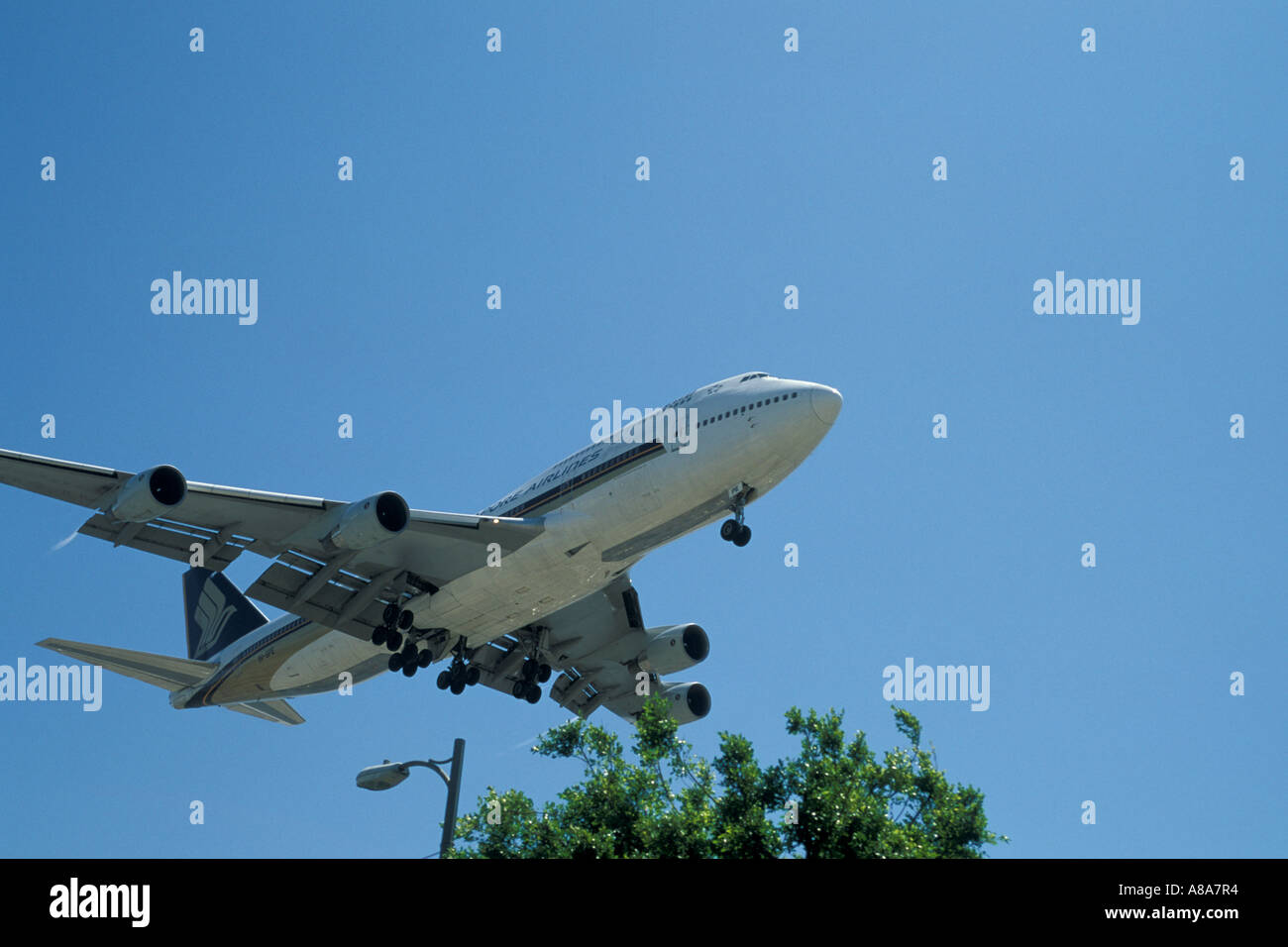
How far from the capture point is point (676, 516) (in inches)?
1246

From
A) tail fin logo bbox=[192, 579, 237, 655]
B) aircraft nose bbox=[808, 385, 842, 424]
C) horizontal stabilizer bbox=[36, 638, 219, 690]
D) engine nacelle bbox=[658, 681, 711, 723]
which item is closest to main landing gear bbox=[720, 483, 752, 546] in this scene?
aircraft nose bbox=[808, 385, 842, 424]

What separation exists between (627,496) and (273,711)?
20012 mm

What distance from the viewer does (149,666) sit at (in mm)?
40781

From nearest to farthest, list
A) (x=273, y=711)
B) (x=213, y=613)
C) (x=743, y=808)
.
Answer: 1. (x=743, y=808)
2. (x=273, y=711)
3. (x=213, y=613)

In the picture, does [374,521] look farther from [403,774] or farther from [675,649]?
[675,649]

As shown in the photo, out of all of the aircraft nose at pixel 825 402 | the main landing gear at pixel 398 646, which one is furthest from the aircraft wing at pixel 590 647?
the aircraft nose at pixel 825 402

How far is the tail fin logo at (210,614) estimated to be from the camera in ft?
154

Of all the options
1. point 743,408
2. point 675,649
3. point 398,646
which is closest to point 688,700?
point 675,649

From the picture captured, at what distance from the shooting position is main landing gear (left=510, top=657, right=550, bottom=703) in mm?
41938

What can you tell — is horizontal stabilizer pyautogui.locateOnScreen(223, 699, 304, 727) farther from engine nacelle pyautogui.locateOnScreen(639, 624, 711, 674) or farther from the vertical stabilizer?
engine nacelle pyautogui.locateOnScreen(639, 624, 711, 674)

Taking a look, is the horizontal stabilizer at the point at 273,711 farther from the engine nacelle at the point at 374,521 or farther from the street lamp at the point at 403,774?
the street lamp at the point at 403,774

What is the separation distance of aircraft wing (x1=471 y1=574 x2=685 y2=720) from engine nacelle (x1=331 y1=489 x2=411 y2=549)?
1063 cm
